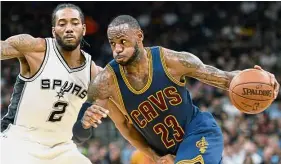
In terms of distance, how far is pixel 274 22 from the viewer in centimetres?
1588

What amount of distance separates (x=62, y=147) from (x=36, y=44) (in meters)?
0.95

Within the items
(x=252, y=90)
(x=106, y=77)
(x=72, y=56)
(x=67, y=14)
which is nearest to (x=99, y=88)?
(x=106, y=77)

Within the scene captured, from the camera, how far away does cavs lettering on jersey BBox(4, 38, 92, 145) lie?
549cm

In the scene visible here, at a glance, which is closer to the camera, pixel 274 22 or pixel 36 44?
pixel 36 44

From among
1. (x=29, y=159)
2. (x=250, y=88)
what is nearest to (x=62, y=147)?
(x=29, y=159)

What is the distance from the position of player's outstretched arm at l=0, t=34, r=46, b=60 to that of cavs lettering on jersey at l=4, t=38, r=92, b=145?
0.17 metres

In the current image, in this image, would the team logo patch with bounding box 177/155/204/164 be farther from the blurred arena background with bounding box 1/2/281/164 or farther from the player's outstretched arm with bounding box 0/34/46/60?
the blurred arena background with bounding box 1/2/281/164

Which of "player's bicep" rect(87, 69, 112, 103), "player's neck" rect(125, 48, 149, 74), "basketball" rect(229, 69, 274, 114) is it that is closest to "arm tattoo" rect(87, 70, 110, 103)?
"player's bicep" rect(87, 69, 112, 103)

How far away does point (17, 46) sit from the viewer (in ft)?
17.6

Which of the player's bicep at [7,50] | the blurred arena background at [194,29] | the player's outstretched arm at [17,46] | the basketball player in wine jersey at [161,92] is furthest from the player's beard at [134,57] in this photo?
the blurred arena background at [194,29]

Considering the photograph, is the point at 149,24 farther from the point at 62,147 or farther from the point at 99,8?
the point at 62,147

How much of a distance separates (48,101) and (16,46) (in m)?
0.56

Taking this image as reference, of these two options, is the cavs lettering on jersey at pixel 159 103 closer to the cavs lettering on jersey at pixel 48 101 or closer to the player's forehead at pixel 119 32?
the player's forehead at pixel 119 32

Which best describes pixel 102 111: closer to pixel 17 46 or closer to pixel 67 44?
pixel 67 44
